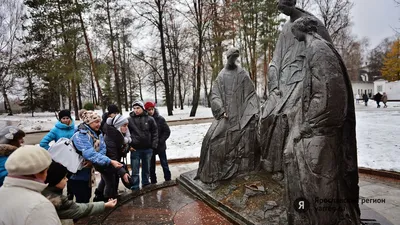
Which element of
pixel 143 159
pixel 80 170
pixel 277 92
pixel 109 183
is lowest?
pixel 109 183

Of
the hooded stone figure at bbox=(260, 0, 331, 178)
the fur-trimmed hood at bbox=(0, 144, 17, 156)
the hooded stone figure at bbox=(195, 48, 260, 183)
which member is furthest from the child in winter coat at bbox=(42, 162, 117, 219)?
the hooded stone figure at bbox=(260, 0, 331, 178)

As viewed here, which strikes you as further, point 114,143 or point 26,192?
point 114,143

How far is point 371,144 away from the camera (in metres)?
8.52

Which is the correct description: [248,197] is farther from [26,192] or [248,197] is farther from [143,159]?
[26,192]

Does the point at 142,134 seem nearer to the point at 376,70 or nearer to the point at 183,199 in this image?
the point at 183,199

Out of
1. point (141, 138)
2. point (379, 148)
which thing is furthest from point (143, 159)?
point (379, 148)

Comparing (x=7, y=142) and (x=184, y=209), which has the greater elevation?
(x=7, y=142)

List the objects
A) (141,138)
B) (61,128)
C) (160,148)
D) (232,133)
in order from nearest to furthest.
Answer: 1. (232,133)
2. (61,128)
3. (141,138)
4. (160,148)

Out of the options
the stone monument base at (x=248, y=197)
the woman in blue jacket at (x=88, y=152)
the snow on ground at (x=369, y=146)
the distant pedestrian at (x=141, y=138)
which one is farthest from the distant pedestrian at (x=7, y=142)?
the snow on ground at (x=369, y=146)

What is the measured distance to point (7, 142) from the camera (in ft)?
10.6

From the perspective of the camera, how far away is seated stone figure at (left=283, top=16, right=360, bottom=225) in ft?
8.44

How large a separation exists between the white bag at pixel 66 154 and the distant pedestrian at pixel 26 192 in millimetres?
1898

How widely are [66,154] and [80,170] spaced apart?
54 cm

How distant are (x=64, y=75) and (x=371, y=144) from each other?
2007cm
